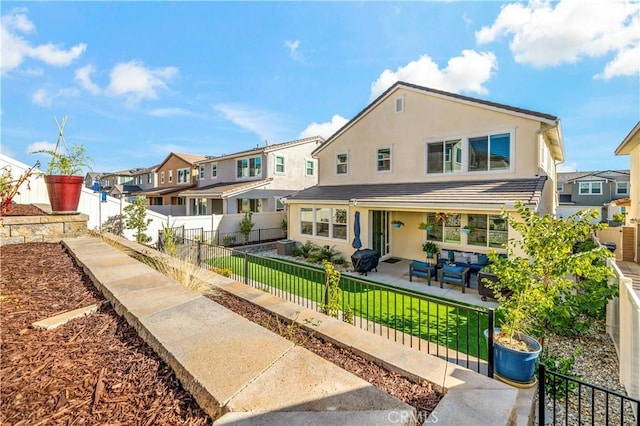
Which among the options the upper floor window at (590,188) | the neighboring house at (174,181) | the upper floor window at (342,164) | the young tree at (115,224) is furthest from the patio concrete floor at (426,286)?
the upper floor window at (590,188)

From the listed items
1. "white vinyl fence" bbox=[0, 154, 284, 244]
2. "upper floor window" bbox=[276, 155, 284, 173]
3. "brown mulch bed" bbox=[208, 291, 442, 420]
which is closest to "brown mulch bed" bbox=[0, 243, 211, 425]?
"brown mulch bed" bbox=[208, 291, 442, 420]

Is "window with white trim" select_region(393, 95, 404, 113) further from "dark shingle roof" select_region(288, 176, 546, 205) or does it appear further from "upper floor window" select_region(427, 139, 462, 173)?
Answer: "dark shingle roof" select_region(288, 176, 546, 205)

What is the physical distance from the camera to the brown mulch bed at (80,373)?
74.6 inches

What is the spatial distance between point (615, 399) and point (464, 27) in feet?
38.3

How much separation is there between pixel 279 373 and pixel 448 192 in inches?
418

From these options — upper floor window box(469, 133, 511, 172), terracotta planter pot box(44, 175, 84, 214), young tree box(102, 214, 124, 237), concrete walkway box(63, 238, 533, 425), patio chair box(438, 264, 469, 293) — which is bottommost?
patio chair box(438, 264, 469, 293)

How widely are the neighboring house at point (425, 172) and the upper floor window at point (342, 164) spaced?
6 centimetres

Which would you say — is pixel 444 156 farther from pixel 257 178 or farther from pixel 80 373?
pixel 257 178

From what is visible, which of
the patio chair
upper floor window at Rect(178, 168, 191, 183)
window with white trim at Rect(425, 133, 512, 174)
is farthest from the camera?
upper floor window at Rect(178, 168, 191, 183)

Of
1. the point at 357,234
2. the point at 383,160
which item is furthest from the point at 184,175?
the point at 357,234

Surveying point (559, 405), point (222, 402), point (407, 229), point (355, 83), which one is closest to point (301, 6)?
point (355, 83)

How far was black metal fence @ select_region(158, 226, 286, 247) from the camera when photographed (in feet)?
52.8

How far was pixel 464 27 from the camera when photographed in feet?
34.8

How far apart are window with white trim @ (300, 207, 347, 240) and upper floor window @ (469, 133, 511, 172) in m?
6.12
